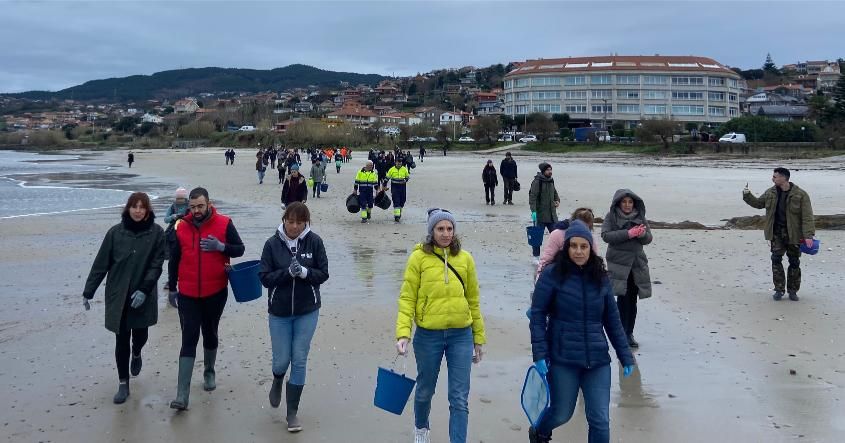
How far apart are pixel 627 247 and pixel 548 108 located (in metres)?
97.3

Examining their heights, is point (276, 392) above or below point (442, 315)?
below

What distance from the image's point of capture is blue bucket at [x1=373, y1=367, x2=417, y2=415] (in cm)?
479

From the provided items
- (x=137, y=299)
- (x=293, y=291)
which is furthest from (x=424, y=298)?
(x=137, y=299)

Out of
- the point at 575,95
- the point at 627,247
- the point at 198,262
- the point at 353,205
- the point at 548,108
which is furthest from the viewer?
the point at 548,108

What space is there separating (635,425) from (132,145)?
137 m

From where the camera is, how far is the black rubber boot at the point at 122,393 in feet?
18.8

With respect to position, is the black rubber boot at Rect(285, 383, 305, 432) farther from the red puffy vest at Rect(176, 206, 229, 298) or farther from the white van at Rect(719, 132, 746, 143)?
the white van at Rect(719, 132, 746, 143)

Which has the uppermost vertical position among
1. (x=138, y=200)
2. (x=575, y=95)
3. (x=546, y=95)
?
(x=546, y=95)

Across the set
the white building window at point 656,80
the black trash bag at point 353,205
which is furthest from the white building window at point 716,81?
the black trash bag at point 353,205

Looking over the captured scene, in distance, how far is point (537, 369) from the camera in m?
4.36

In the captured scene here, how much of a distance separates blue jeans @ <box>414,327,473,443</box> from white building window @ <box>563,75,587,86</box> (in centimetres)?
9749

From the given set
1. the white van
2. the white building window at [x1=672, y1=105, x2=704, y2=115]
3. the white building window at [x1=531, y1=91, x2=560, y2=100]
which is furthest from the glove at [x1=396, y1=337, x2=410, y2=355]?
the white building window at [x1=531, y1=91, x2=560, y2=100]

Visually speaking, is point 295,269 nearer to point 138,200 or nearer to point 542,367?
point 138,200

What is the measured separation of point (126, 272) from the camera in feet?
19.0
